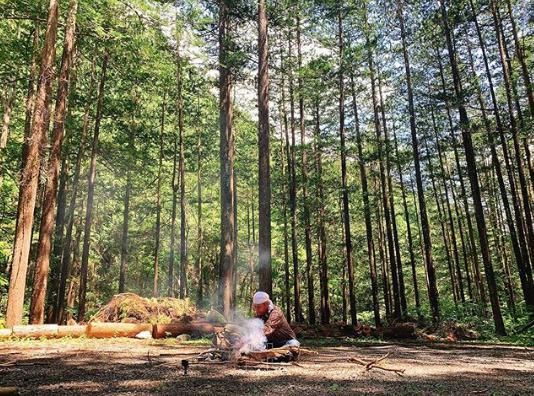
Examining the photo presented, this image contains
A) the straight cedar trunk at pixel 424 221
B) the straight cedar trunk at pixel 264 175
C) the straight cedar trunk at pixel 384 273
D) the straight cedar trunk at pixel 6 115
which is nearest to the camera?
the straight cedar trunk at pixel 264 175

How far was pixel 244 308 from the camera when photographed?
40.8m

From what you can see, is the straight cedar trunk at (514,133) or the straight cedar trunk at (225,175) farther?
the straight cedar trunk at (514,133)

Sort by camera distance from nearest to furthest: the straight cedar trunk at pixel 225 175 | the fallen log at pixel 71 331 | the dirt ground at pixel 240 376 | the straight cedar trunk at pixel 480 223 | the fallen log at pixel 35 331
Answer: the dirt ground at pixel 240 376 → the fallen log at pixel 35 331 → the fallen log at pixel 71 331 → the straight cedar trunk at pixel 225 175 → the straight cedar trunk at pixel 480 223

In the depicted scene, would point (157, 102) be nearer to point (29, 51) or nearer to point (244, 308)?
point (29, 51)

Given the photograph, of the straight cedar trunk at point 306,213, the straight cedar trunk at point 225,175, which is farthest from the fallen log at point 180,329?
the straight cedar trunk at point 306,213

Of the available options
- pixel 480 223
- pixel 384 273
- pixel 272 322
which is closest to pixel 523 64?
pixel 480 223

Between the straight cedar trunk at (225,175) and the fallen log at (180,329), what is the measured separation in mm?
1636

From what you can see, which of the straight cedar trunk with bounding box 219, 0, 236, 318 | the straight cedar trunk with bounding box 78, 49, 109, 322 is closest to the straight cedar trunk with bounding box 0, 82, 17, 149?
the straight cedar trunk with bounding box 78, 49, 109, 322

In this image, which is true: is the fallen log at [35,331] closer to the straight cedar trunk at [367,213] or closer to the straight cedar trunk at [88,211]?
the straight cedar trunk at [88,211]

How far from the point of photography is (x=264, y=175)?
13461 mm

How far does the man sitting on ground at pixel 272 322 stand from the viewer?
7.23m

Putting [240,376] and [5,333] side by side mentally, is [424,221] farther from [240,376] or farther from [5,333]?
[5,333]

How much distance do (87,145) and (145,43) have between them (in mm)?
11260

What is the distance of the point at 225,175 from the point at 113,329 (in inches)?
284
